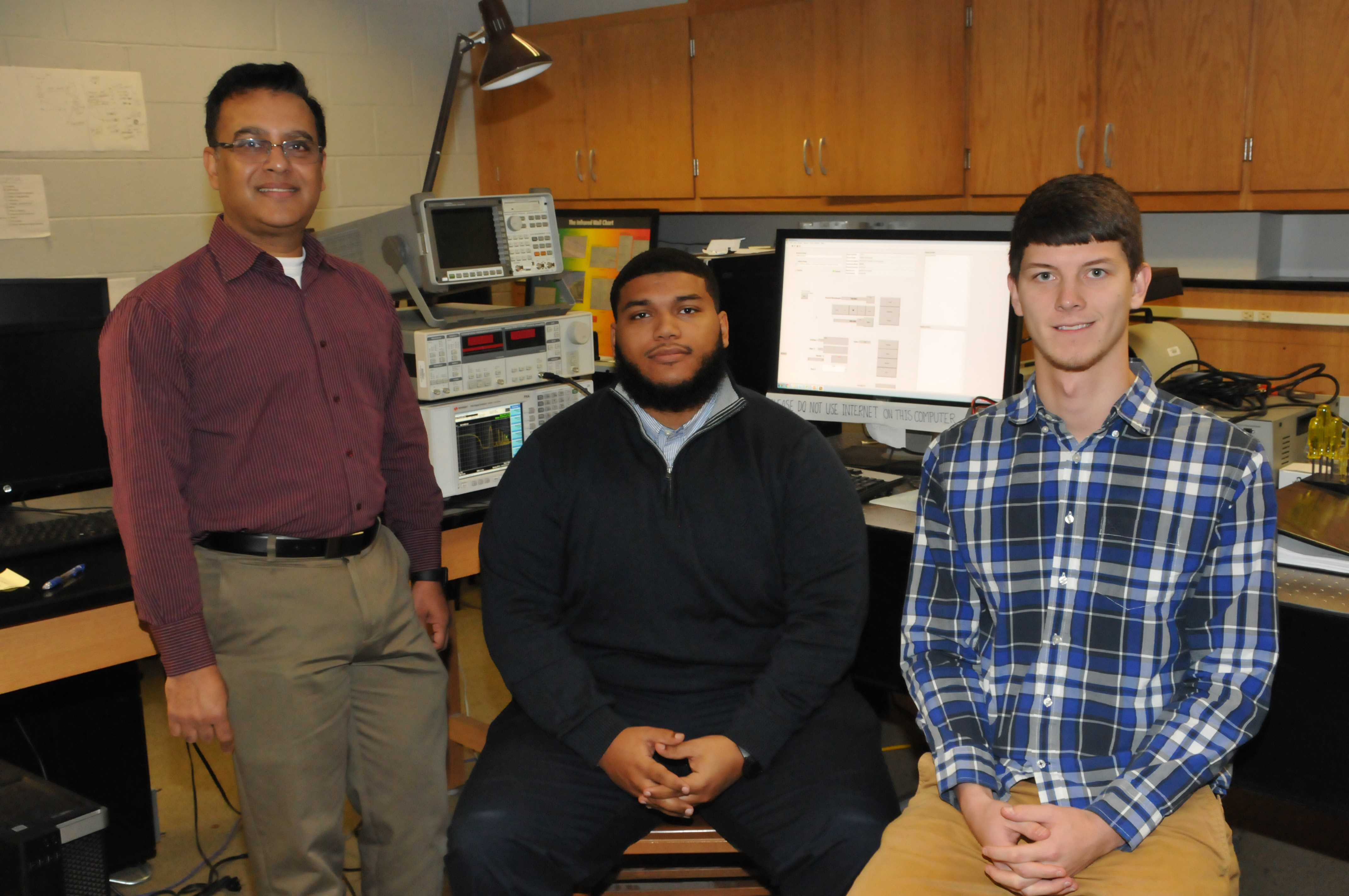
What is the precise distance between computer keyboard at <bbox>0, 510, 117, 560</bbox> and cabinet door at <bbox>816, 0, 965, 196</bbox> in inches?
108

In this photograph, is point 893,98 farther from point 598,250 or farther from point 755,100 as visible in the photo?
point 598,250

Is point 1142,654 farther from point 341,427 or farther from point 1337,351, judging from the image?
point 1337,351

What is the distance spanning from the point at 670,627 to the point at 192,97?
315cm

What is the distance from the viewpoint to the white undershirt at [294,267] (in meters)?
1.71

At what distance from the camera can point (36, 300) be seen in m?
2.18

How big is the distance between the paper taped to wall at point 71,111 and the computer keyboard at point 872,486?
9.64 feet

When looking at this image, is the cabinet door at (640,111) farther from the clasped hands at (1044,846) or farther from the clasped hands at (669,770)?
the clasped hands at (1044,846)

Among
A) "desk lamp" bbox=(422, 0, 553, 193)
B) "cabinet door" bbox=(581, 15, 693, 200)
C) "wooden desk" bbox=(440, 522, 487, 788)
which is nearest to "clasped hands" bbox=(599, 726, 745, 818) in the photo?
"wooden desk" bbox=(440, 522, 487, 788)

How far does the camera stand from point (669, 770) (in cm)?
164

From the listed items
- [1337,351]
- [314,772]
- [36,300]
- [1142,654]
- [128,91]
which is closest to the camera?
[1142,654]

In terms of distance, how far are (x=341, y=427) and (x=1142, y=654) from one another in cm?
120

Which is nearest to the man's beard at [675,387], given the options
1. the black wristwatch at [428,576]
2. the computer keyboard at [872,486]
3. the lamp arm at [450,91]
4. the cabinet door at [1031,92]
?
the computer keyboard at [872,486]

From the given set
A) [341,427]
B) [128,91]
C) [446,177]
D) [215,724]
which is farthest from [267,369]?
[446,177]

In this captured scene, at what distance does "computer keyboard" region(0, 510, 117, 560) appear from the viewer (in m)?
1.88
